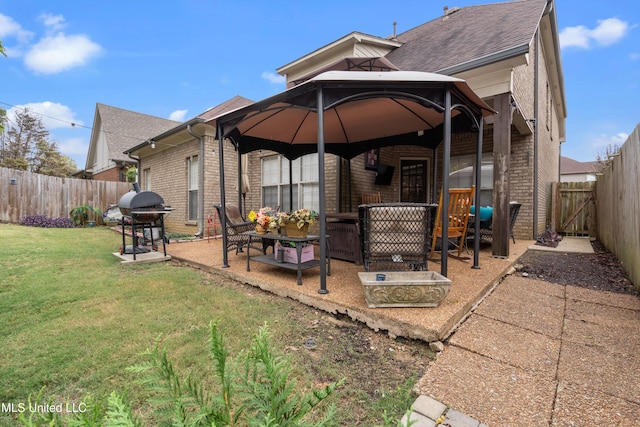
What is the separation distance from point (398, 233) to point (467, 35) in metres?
5.98

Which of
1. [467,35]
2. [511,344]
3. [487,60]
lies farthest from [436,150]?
[511,344]

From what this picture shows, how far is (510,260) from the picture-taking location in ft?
15.0

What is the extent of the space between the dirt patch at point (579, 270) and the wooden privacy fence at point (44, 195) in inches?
559

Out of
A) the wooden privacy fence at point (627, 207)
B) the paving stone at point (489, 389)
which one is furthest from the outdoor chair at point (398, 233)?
the wooden privacy fence at point (627, 207)

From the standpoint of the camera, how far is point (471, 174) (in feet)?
25.2

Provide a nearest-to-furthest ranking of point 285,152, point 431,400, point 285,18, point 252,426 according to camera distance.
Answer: point 252,426 → point 431,400 → point 285,152 → point 285,18

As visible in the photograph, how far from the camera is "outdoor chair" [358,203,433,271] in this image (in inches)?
124

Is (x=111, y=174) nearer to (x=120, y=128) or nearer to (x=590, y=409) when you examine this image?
(x=120, y=128)

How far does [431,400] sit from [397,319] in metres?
0.76

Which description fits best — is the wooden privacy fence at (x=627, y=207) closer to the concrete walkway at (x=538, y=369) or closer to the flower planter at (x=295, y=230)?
the concrete walkway at (x=538, y=369)

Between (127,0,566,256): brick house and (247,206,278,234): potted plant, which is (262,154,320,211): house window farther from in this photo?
(247,206,278,234): potted plant

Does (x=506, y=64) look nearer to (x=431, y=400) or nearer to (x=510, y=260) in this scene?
(x=510, y=260)

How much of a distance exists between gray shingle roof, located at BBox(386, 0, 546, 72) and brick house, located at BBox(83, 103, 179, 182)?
15414 millimetres

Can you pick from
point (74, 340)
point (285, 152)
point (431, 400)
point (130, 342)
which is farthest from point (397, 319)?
point (285, 152)
